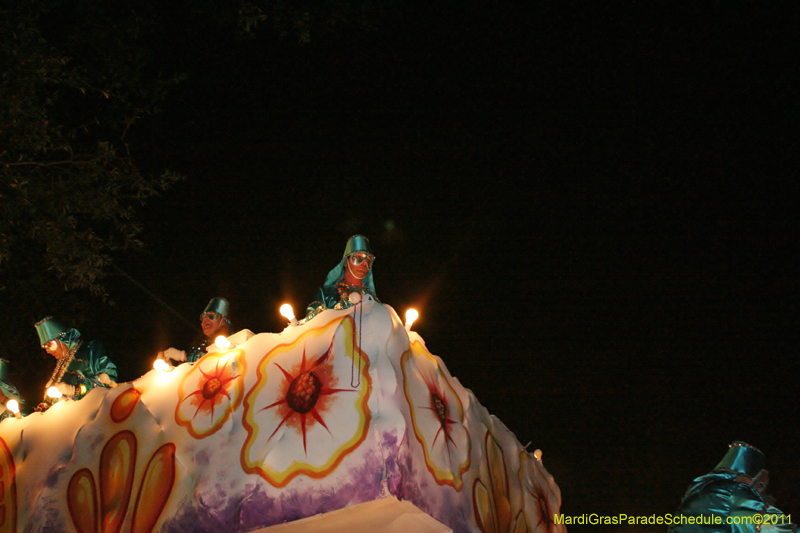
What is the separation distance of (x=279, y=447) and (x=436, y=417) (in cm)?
106

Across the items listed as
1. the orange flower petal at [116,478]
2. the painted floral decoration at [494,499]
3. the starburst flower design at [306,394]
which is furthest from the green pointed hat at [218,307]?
the painted floral decoration at [494,499]

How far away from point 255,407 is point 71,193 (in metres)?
6.66

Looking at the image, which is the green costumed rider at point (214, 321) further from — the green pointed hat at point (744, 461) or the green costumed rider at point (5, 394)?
the green pointed hat at point (744, 461)

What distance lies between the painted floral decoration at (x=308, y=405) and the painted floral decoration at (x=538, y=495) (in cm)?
225

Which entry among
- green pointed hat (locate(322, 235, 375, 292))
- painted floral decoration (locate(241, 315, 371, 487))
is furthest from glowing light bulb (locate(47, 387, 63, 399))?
green pointed hat (locate(322, 235, 375, 292))

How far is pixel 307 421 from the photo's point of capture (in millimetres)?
4234

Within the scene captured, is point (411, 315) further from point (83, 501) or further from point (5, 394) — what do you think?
point (5, 394)

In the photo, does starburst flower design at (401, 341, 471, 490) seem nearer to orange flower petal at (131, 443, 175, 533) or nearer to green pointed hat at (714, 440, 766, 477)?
orange flower petal at (131, 443, 175, 533)

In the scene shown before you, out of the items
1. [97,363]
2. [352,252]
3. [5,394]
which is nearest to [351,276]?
[352,252]

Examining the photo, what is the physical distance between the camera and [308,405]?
429 centimetres

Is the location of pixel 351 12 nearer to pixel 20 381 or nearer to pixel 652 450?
pixel 20 381

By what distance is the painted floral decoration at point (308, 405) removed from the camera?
409cm

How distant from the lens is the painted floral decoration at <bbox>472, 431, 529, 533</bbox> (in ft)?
14.9

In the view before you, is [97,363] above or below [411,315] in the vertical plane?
above
